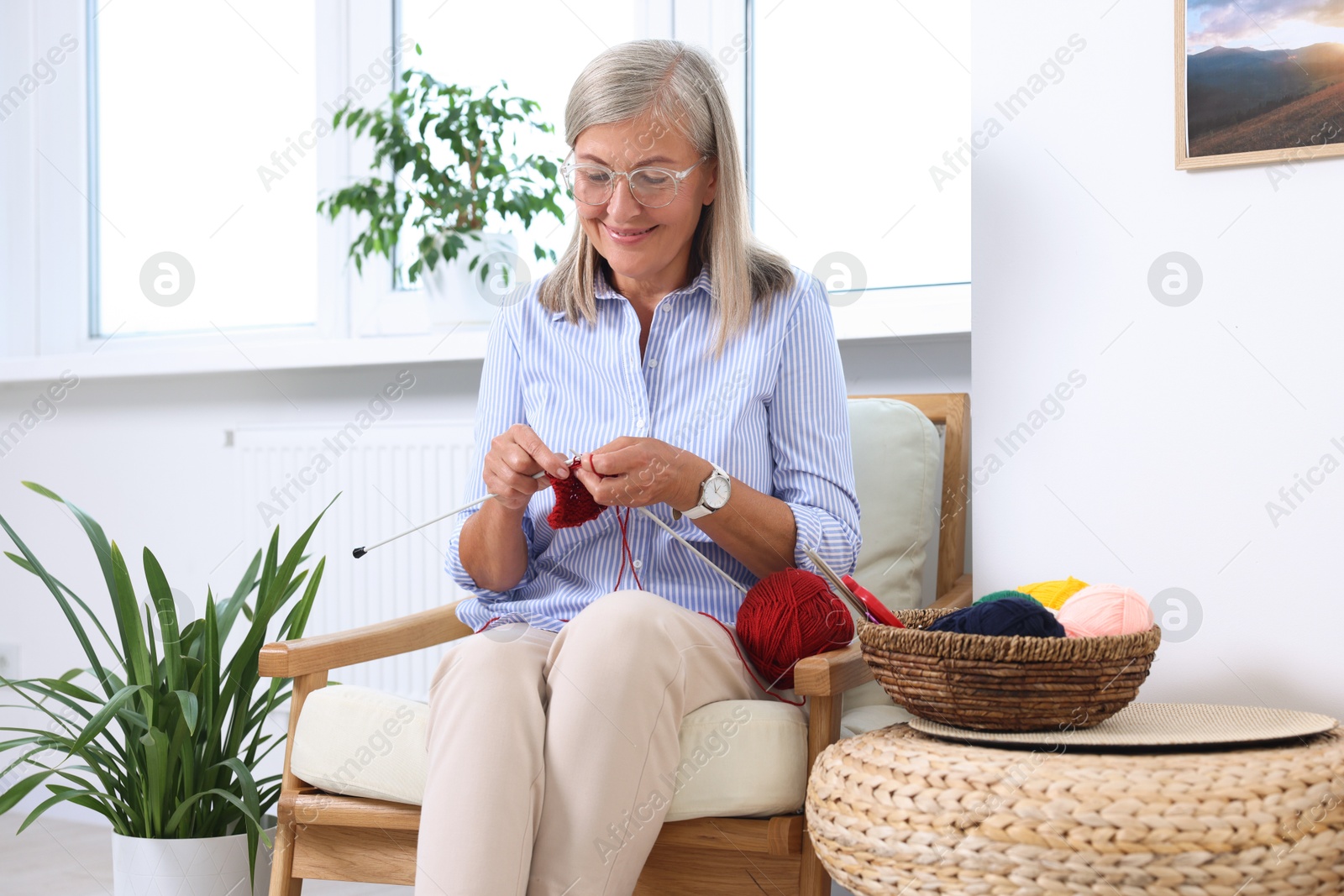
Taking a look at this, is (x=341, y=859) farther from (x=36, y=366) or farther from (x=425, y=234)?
A: (x=36, y=366)

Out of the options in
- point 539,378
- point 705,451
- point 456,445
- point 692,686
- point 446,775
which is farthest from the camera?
point 456,445

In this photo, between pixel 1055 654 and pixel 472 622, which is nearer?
pixel 1055 654

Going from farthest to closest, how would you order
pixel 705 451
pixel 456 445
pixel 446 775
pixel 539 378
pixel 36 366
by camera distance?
pixel 36 366, pixel 456 445, pixel 539 378, pixel 705 451, pixel 446 775

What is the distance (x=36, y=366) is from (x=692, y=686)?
1.99 meters

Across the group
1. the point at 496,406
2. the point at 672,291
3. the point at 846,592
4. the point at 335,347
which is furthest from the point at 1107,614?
the point at 335,347

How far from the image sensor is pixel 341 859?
1246 mm

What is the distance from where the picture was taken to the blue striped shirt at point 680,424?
136 cm

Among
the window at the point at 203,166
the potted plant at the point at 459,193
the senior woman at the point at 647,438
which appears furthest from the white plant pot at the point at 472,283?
the senior woman at the point at 647,438

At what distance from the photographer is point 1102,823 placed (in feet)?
2.84

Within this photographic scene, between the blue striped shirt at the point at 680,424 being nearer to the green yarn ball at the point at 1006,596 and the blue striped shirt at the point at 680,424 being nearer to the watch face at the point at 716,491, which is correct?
the watch face at the point at 716,491

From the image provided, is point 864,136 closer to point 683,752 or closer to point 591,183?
point 591,183

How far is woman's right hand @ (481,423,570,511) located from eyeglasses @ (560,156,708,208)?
0.98 ft

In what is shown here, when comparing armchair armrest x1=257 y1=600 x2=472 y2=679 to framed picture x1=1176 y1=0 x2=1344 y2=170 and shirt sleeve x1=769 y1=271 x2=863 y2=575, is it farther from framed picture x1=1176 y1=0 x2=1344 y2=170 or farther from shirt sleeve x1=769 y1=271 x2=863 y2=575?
framed picture x1=1176 y1=0 x2=1344 y2=170

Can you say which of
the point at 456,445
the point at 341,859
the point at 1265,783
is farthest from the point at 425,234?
the point at 1265,783
